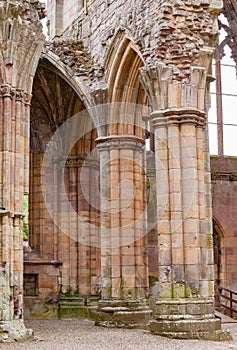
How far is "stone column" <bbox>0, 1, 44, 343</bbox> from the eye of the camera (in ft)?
34.1

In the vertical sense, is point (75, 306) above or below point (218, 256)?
below

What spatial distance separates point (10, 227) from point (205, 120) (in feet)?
12.4

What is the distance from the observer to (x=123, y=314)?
1310 cm

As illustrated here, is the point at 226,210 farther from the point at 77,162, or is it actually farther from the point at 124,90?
the point at 124,90

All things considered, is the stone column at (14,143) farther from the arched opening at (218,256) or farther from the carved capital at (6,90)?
Result: the arched opening at (218,256)

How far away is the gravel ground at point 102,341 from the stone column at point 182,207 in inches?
18.7

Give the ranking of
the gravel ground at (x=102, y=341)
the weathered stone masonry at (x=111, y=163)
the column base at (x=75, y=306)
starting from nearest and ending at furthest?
the gravel ground at (x=102, y=341), the weathered stone masonry at (x=111, y=163), the column base at (x=75, y=306)

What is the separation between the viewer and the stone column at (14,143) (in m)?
10.4

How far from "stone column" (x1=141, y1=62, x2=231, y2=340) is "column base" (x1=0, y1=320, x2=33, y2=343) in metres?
2.14

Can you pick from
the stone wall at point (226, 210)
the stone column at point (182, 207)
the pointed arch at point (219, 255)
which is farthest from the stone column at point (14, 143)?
the pointed arch at point (219, 255)

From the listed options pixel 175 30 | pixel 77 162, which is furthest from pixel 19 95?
pixel 77 162

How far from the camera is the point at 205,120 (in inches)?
477

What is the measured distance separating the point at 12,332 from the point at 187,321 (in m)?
2.66

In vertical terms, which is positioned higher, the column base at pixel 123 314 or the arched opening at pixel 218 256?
the arched opening at pixel 218 256
